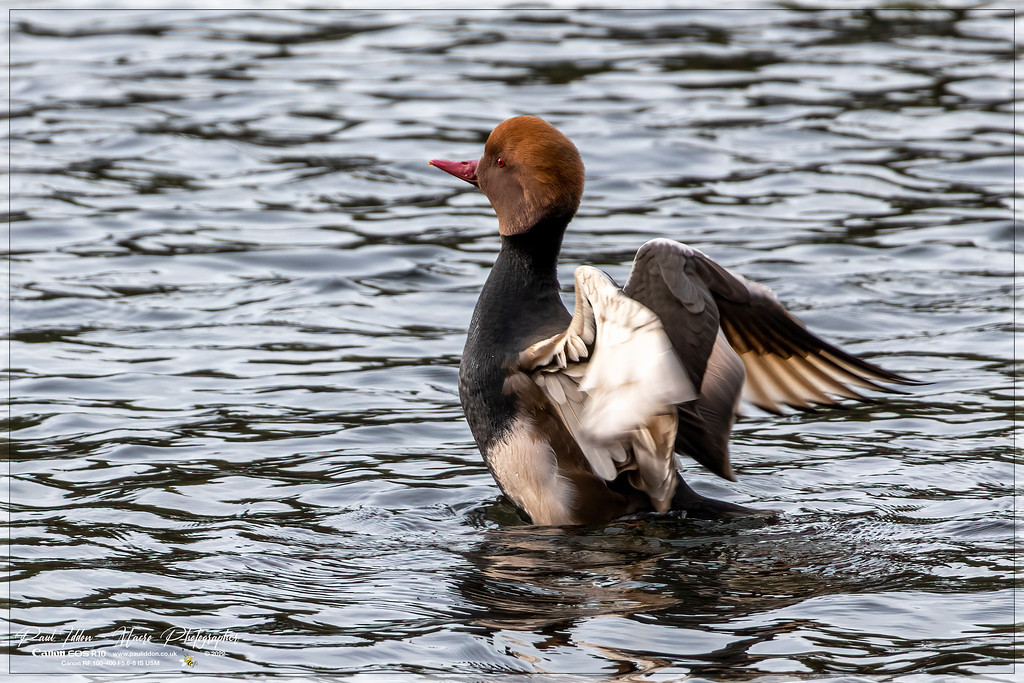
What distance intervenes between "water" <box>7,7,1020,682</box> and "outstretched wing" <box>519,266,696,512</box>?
368 millimetres

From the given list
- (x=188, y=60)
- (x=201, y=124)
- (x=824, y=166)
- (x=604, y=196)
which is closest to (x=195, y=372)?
(x=604, y=196)

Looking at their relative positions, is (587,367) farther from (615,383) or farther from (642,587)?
(642,587)

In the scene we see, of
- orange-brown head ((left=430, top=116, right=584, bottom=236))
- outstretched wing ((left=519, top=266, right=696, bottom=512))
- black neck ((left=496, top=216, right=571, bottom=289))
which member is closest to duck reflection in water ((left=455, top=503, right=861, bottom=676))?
outstretched wing ((left=519, top=266, right=696, bottom=512))

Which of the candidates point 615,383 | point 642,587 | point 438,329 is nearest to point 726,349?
point 615,383

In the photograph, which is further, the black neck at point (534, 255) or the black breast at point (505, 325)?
the black neck at point (534, 255)

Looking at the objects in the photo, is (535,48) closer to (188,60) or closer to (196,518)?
(188,60)

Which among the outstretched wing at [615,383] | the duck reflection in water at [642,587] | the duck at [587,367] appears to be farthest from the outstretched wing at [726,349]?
the duck reflection in water at [642,587]

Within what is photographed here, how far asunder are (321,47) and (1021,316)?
8378 mm

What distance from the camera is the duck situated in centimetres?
460

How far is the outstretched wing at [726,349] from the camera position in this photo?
14.9ft

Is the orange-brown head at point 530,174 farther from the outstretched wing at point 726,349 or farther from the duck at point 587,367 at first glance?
the outstretched wing at point 726,349

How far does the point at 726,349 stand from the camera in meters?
4.62

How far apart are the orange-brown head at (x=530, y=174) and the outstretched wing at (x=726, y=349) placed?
773mm

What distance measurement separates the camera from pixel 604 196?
1042 cm
